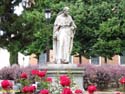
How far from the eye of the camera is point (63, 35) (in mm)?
19422

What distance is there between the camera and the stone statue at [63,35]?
19.4 m

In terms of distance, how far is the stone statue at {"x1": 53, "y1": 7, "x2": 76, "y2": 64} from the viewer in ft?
63.6

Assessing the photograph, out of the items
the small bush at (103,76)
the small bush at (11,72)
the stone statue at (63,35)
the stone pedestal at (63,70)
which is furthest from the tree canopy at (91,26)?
the stone pedestal at (63,70)

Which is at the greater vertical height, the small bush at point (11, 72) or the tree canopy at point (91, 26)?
the tree canopy at point (91, 26)

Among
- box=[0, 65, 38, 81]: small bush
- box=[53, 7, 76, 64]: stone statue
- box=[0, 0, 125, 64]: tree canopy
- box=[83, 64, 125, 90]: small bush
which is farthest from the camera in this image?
box=[0, 0, 125, 64]: tree canopy

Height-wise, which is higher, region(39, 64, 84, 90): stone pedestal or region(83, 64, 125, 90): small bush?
region(39, 64, 84, 90): stone pedestal

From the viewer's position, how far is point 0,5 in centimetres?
3192

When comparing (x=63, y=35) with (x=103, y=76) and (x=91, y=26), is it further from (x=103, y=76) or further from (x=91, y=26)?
(x=91, y=26)

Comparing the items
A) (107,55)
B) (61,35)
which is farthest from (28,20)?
(61,35)

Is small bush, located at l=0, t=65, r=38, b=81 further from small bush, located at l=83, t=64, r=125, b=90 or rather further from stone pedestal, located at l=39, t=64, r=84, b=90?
stone pedestal, located at l=39, t=64, r=84, b=90

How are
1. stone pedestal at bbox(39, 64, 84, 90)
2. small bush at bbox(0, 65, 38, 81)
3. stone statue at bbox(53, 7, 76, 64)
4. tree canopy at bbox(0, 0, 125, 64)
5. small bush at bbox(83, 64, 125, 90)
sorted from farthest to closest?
tree canopy at bbox(0, 0, 125, 64), small bush at bbox(0, 65, 38, 81), small bush at bbox(83, 64, 125, 90), stone statue at bbox(53, 7, 76, 64), stone pedestal at bbox(39, 64, 84, 90)

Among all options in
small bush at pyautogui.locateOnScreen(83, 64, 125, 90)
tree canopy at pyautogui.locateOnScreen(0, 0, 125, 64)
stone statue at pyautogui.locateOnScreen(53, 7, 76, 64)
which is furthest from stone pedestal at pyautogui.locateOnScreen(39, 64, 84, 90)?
tree canopy at pyautogui.locateOnScreen(0, 0, 125, 64)

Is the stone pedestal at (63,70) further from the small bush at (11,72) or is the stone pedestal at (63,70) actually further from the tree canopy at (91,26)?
the tree canopy at (91,26)

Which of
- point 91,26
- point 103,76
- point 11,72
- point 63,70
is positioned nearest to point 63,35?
point 63,70
